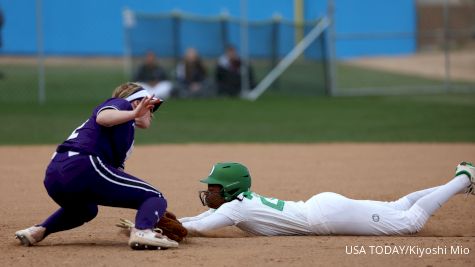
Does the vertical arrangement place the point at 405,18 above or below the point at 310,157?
above

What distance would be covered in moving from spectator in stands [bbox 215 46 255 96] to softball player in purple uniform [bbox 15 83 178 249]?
14.6 meters

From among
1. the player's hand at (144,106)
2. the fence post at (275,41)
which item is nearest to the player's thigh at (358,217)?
the player's hand at (144,106)

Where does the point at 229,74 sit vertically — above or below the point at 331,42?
below

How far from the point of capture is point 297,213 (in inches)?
264

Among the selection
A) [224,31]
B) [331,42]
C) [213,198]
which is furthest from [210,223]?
[224,31]

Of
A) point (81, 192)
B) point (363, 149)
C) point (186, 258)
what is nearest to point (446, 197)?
point (186, 258)

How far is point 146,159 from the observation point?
475 inches

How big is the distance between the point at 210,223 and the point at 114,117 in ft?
4.07

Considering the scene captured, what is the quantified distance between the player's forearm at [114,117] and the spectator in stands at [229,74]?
14.9 meters

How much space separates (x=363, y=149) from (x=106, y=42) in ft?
43.2

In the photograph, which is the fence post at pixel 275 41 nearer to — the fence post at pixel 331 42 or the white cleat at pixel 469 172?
the fence post at pixel 331 42

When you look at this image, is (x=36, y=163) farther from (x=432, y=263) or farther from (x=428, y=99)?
(x=428, y=99)

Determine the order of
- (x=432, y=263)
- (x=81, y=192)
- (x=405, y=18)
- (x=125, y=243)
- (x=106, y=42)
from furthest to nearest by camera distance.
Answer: (x=106, y=42) < (x=405, y=18) < (x=125, y=243) < (x=81, y=192) < (x=432, y=263)

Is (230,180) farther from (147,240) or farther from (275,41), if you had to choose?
(275,41)
